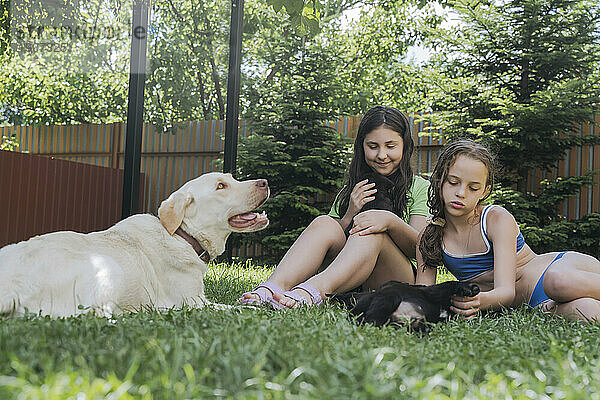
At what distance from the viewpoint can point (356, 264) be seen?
3242 mm

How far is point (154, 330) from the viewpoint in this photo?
186 cm

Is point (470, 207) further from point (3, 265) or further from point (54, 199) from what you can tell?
point (54, 199)

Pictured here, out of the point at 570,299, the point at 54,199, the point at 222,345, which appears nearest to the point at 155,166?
the point at 54,199

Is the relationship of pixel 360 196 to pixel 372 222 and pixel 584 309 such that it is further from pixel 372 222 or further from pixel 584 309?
pixel 584 309

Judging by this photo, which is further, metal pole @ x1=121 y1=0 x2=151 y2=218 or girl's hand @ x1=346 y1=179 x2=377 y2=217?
metal pole @ x1=121 y1=0 x2=151 y2=218

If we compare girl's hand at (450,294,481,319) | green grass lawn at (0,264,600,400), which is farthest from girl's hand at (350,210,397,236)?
green grass lawn at (0,264,600,400)

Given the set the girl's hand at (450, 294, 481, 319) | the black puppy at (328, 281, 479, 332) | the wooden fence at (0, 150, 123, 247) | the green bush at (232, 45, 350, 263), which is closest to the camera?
the black puppy at (328, 281, 479, 332)

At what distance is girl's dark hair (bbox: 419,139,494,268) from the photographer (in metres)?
3.30

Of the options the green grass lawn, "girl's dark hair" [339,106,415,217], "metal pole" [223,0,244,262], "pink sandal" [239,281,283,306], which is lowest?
"pink sandal" [239,281,283,306]

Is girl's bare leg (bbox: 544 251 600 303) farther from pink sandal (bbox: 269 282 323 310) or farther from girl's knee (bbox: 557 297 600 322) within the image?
pink sandal (bbox: 269 282 323 310)

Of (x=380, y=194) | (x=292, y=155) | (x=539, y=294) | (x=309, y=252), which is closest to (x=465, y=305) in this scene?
(x=539, y=294)

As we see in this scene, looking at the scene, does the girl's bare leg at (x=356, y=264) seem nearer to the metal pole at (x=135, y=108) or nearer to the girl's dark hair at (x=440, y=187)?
the girl's dark hair at (x=440, y=187)

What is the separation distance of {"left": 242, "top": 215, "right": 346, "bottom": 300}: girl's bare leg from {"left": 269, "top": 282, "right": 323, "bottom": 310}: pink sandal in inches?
7.3

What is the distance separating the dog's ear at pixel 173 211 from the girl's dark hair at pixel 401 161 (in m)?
1.18
